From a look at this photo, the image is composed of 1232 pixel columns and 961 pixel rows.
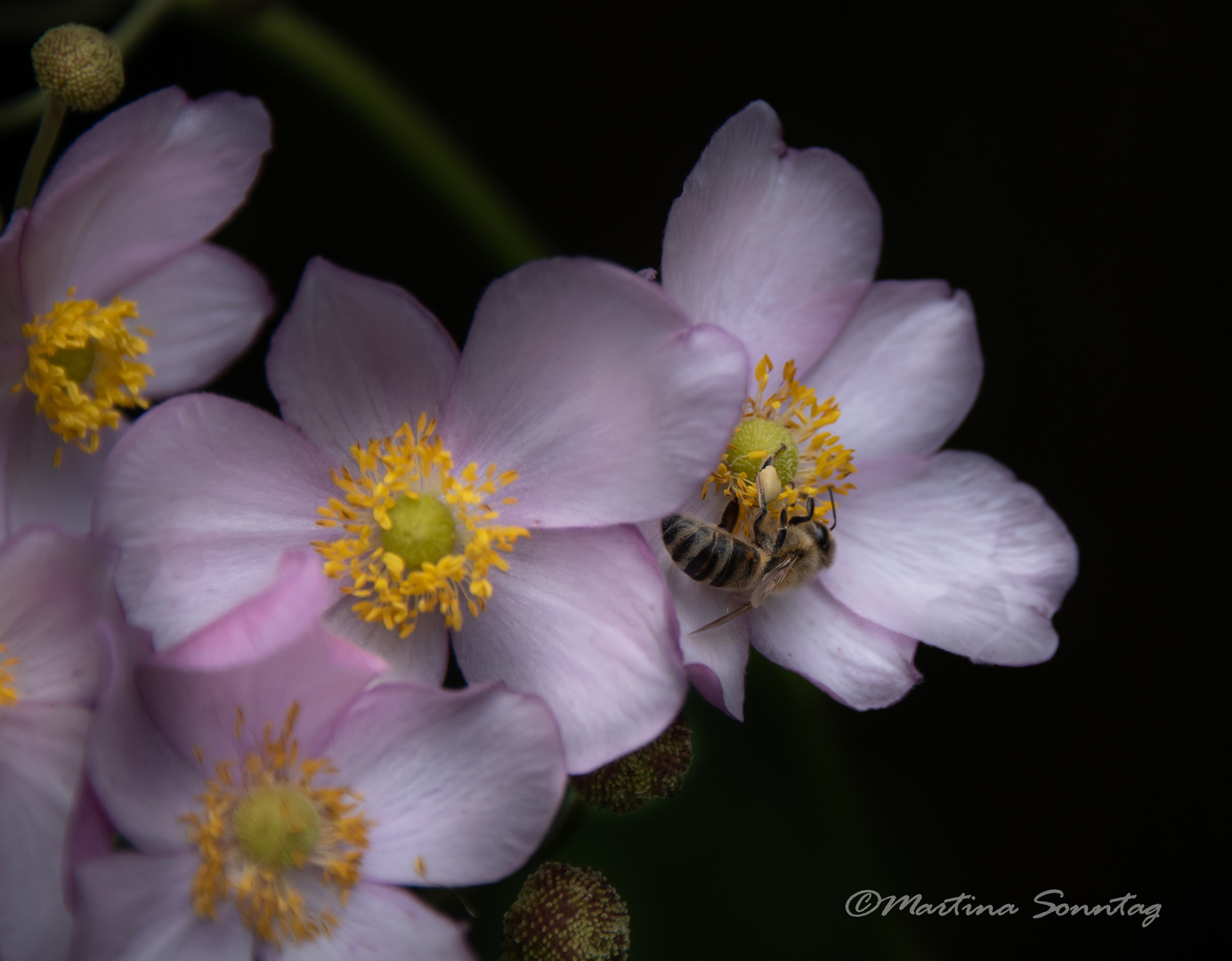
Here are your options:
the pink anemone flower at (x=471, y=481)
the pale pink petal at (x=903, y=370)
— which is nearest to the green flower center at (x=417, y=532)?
the pink anemone flower at (x=471, y=481)

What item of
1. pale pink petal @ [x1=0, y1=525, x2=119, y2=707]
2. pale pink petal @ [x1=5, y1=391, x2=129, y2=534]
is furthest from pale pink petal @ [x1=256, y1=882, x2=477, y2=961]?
pale pink petal @ [x1=5, y1=391, x2=129, y2=534]

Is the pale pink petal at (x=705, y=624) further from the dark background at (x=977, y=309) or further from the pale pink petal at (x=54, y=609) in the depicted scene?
the dark background at (x=977, y=309)

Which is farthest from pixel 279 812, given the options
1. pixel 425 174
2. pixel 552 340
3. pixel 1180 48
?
pixel 1180 48

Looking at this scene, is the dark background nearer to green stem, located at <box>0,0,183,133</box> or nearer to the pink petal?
green stem, located at <box>0,0,183,133</box>

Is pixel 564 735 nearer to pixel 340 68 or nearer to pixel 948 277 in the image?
pixel 340 68

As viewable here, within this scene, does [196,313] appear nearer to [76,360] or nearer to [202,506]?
Answer: [76,360]

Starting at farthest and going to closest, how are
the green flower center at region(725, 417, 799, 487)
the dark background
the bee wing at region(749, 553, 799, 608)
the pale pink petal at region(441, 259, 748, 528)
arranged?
1. the dark background
2. the green flower center at region(725, 417, 799, 487)
3. the bee wing at region(749, 553, 799, 608)
4. the pale pink petal at region(441, 259, 748, 528)

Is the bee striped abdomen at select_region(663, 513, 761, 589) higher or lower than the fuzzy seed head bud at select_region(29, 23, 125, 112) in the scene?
lower
